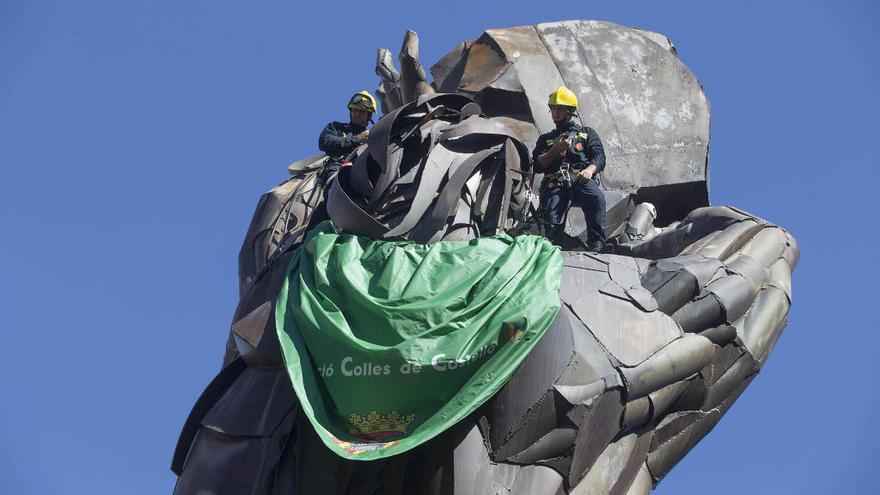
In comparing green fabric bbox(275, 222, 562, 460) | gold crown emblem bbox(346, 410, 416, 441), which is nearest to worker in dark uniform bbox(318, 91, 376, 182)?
green fabric bbox(275, 222, 562, 460)

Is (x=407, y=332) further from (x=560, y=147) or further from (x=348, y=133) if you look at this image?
(x=348, y=133)

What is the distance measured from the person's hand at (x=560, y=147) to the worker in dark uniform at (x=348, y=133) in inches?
94.2

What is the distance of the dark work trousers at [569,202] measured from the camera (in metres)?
23.2

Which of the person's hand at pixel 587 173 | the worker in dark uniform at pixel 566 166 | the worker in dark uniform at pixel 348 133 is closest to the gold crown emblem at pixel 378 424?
the worker in dark uniform at pixel 566 166

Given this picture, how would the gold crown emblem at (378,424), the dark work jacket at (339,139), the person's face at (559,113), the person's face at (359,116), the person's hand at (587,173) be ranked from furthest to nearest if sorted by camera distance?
the person's face at (359,116)
the dark work jacket at (339,139)
the person's face at (559,113)
the person's hand at (587,173)
the gold crown emblem at (378,424)

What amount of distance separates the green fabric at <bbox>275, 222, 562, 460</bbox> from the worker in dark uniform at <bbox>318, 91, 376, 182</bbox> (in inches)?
124

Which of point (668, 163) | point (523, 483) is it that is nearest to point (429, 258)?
point (523, 483)

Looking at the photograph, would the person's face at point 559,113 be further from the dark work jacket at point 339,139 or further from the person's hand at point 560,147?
the dark work jacket at point 339,139

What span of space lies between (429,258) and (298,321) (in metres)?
1.55

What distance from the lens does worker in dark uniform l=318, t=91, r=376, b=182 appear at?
23953mm

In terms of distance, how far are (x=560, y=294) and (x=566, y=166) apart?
2.63 meters

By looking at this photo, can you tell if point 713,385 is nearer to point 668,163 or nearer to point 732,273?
point 732,273

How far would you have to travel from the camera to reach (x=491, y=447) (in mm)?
19656

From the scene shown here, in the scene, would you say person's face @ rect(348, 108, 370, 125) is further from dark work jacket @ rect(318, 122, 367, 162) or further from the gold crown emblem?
the gold crown emblem
